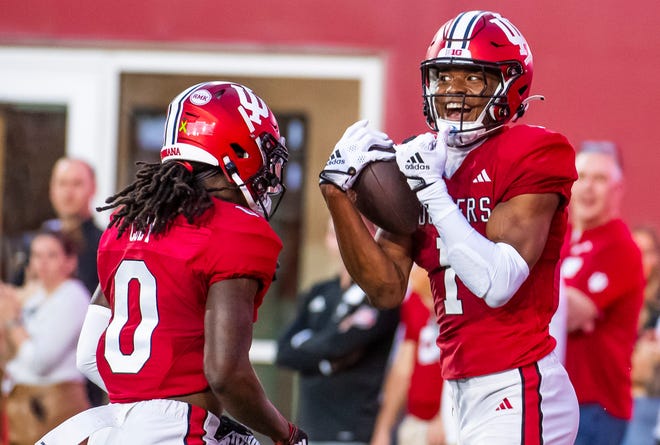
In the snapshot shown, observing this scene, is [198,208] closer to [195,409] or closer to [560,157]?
[195,409]

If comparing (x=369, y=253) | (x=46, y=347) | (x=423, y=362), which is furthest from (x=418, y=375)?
(x=369, y=253)

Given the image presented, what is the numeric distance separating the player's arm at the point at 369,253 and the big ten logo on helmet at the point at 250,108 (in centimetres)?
30

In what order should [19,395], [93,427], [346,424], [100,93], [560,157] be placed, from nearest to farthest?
1. [93,427]
2. [560,157]
3. [346,424]
4. [19,395]
5. [100,93]

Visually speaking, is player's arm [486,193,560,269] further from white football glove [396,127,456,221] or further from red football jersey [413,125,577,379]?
white football glove [396,127,456,221]

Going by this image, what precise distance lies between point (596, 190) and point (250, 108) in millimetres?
2977

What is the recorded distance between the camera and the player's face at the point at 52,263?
6.50 m

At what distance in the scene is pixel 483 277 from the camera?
3.20 metres

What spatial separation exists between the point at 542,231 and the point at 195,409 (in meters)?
1.14

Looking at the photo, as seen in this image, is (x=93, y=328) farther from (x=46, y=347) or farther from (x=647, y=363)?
(x=647, y=363)

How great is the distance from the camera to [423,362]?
6.52m

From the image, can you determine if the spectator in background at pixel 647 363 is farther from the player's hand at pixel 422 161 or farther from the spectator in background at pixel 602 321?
the player's hand at pixel 422 161

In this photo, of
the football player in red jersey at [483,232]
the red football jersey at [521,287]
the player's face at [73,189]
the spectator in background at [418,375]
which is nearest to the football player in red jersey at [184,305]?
the football player in red jersey at [483,232]

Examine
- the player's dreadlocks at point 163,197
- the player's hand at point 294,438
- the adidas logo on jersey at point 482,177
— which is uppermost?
the adidas logo on jersey at point 482,177

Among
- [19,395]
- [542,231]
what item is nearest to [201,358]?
[542,231]
